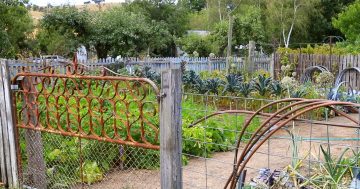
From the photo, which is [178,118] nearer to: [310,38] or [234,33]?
[234,33]

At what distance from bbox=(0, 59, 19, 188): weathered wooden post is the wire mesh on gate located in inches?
75.8

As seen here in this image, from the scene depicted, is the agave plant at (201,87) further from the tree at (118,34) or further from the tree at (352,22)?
the tree at (352,22)

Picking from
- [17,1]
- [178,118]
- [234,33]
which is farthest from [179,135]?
[234,33]

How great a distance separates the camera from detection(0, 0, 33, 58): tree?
16922mm

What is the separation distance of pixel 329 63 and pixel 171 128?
11609mm

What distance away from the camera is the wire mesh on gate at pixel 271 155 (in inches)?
138

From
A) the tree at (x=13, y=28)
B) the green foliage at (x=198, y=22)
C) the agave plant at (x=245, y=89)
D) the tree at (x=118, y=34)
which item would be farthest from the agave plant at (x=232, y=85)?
the green foliage at (x=198, y=22)

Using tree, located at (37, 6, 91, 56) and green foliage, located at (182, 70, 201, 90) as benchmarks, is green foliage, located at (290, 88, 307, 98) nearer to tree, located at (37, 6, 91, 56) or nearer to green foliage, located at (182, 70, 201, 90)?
green foliage, located at (182, 70, 201, 90)

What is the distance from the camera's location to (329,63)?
13781 mm

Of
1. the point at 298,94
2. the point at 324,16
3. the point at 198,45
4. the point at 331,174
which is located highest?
the point at 324,16

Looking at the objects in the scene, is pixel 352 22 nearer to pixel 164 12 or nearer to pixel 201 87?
pixel 164 12

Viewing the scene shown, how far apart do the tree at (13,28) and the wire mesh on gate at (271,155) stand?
Answer: 39.9 feet

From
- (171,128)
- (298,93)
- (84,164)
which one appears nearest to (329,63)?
(298,93)

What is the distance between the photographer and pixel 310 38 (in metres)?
37.1
